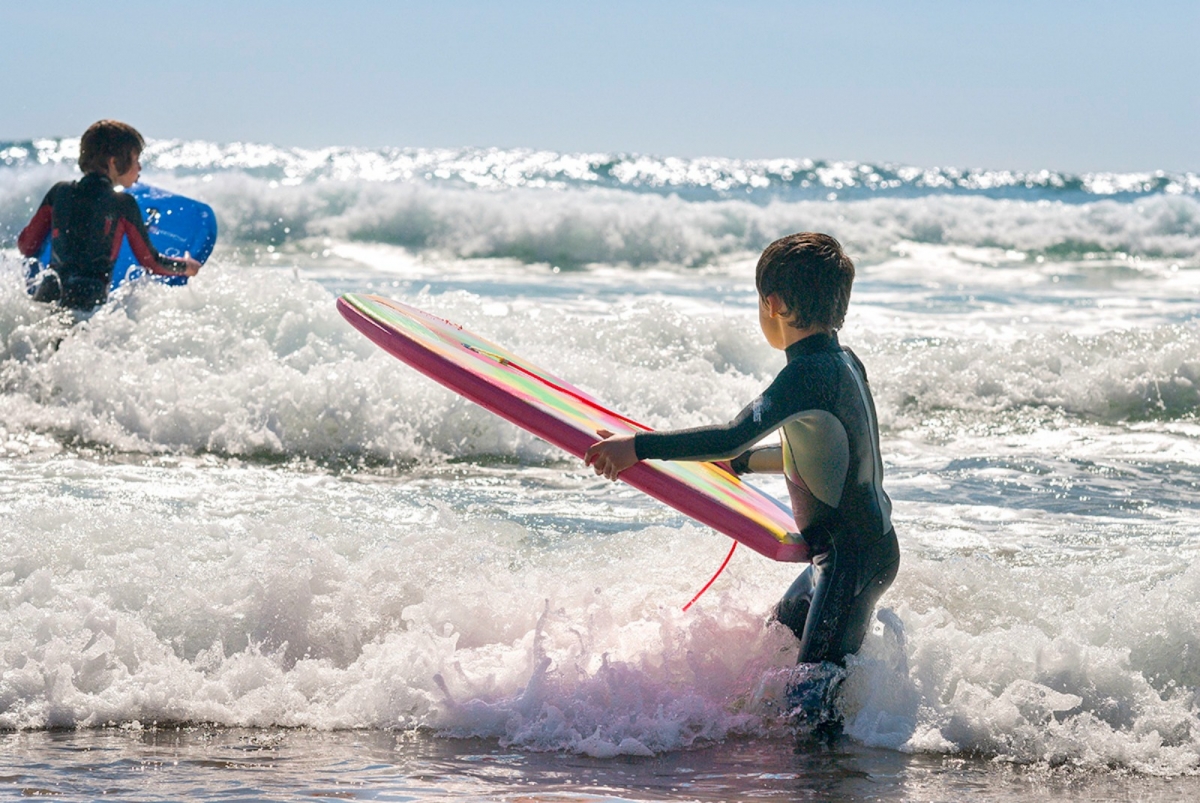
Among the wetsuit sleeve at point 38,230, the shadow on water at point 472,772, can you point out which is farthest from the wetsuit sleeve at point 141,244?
the shadow on water at point 472,772

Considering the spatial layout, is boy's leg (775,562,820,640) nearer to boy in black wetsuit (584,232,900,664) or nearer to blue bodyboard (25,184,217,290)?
boy in black wetsuit (584,232,900,664)

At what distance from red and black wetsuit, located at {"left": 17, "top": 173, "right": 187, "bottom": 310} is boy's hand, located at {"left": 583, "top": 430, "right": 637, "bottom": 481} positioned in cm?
492

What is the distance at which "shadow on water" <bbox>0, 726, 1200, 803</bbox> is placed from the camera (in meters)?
2.92

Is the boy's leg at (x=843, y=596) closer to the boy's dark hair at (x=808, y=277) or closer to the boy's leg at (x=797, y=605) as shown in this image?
the boy's leg at (x=797, y=605)

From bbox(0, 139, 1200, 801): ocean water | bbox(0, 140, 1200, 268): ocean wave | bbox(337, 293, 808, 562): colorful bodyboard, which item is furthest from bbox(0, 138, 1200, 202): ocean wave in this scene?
bbox(337, 293, 808, 562): colorful bodyboard

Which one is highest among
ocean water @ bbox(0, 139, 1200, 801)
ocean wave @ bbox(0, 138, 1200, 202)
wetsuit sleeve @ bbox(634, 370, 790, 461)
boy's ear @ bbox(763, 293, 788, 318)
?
ocean wave @ bbox(0, 138, 1200, 202)

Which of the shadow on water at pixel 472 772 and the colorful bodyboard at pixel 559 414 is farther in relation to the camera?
the colorful bodyboard at pixel 559 414

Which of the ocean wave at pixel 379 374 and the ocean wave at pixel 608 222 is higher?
the ocean wave at pixel 608 222

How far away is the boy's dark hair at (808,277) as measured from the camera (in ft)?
10.1

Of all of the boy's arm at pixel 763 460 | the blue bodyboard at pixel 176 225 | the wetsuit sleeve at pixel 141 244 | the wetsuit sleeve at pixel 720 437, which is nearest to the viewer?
the wetsuit sleeve at pixel 720 437

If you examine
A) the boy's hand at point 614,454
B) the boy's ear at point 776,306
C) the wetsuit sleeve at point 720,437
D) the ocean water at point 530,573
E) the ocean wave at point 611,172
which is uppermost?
the ocean wave at point 611,172

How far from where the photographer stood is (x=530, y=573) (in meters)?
4.31

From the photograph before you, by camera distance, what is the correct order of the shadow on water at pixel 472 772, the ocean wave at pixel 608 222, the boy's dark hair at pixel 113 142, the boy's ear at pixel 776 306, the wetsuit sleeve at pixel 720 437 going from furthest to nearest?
the ocean wave at pixel 608 222 → the boy's dark hair at pixel 113 142 → the boy's ear at pixel 776 306 → the wetsuit sleeve at pixel 720 437 → the shadow on water at pixel 472 772

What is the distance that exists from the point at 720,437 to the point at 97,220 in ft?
18.3
